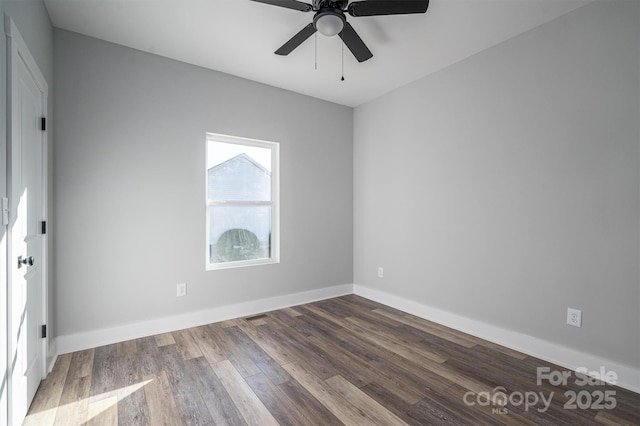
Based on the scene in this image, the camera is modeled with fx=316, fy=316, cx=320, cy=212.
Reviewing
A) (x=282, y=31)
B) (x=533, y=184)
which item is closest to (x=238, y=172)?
(x=282, y=31)

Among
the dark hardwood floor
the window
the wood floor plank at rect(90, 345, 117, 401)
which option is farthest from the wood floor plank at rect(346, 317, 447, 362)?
the wood floor plank at rect(90, 345, 117, 401)

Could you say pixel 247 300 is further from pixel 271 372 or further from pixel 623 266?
pixel 623 266

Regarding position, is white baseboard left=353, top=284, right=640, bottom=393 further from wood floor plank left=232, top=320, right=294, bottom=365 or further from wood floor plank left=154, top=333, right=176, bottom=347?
wood floor plank left=154, top=333, right=176, bottom=347

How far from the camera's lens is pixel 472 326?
3039 millimetres

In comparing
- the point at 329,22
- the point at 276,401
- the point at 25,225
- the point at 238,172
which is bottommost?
the point at 276,401

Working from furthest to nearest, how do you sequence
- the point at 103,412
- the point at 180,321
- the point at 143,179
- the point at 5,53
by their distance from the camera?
the point at 180,321 → the point at 143,179 → the point at 103,412 → the point at 5,53

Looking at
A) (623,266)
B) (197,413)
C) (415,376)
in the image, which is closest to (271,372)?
(197,413)

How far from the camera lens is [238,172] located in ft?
11.9

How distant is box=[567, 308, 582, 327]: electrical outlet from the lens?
7.75 feet

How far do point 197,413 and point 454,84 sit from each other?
351 cm

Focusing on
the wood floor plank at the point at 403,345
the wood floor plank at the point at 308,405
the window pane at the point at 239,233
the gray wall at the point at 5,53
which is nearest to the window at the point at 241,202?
the window pane at the point at 239,233

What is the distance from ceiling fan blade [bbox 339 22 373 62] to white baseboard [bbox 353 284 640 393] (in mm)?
2602

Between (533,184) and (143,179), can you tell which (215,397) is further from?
(533,184)

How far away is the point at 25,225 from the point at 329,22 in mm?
2250
